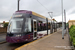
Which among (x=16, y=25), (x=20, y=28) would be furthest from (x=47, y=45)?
(x=16, y=25)

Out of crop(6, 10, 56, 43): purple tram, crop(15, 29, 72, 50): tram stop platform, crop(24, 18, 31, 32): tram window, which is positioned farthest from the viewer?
crop(24, 18, 31, 32): tram window

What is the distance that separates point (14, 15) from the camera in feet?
33.1

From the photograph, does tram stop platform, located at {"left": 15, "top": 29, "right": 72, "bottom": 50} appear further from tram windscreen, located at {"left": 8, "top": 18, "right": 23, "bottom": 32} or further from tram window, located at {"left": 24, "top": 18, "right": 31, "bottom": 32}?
tram windscreen, located at {"left": 8, "top": 18, "right": 23, "bottom": 32}

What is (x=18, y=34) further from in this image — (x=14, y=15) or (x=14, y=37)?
(x=14, y=15)

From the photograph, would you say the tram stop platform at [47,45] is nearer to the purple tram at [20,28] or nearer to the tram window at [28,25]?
the purple tram at [20,28]

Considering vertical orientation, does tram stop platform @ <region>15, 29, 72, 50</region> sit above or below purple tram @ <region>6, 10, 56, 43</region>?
below

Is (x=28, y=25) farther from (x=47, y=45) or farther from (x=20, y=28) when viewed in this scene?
(x=47, y=45)

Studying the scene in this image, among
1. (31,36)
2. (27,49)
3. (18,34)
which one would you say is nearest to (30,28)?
(31,36)

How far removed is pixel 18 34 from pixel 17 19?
158 centimetres

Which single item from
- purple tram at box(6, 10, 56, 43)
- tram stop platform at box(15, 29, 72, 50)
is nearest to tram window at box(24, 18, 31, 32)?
purple tram at box(6, 10, 56, 43)

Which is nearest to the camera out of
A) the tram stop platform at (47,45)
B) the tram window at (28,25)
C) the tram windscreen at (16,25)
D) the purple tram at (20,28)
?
the tram stop platform at (47,45)

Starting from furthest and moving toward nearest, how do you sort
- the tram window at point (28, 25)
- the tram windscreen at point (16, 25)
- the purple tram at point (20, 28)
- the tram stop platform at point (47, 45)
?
the tram window at point (28, 25) < the tram windscreen at point (16, 25) < the purple tram at point (20, 28) < the tram stop platform at point (47, 45)

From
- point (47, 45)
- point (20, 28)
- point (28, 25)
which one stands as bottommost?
point (47, 45)

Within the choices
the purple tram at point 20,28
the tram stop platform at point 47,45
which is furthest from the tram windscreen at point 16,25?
the tram stop platform at point 47,45
